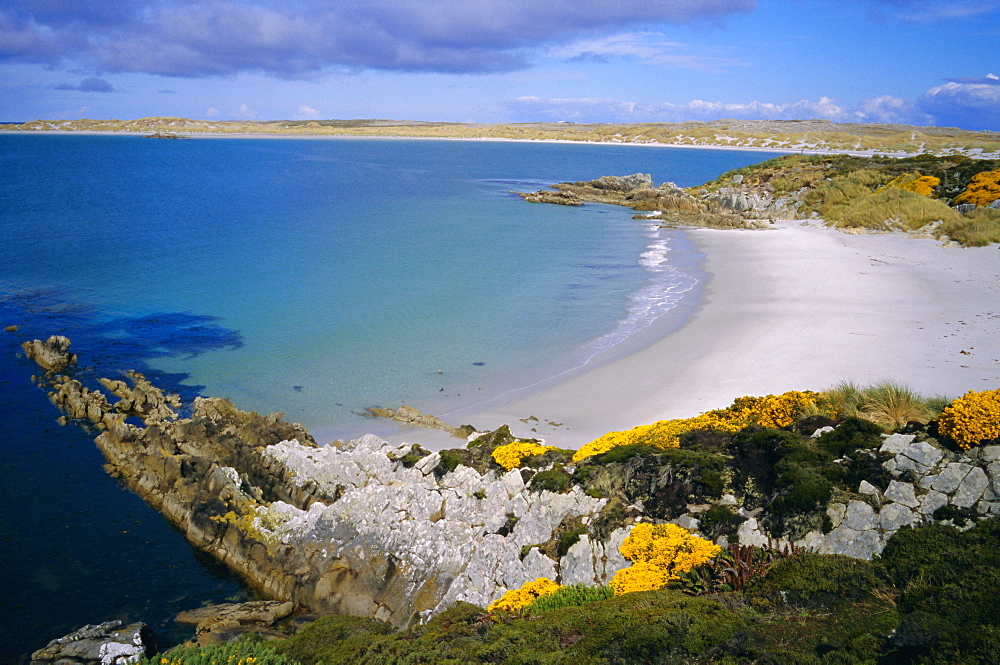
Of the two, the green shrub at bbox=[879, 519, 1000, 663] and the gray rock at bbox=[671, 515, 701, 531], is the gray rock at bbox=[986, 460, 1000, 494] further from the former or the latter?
the gray rock at bbox=[671, 515, 701, 531]

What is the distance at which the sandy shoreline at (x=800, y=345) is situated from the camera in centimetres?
1452

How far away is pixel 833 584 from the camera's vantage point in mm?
6566

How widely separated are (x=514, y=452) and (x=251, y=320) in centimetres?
1584

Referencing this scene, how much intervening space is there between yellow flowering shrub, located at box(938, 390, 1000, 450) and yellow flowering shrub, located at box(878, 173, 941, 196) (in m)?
35.0

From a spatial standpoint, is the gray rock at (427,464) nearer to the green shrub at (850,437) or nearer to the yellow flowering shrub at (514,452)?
the yellow flowering shrub at (514,452)

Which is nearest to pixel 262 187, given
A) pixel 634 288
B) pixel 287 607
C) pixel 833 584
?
pixel 634 288

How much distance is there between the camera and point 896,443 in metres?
8.47

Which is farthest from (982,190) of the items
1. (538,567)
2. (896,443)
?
(538,567)

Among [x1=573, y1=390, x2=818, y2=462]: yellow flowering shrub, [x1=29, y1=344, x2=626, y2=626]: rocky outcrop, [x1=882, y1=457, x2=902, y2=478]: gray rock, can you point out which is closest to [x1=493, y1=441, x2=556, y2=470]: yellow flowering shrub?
[x1=29, y1=344, x2=626, y2=626]: rocky outcrop

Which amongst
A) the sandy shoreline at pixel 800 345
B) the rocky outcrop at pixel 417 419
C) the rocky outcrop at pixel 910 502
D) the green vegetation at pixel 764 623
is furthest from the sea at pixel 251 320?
the rocky outcrop at pixel 910 502

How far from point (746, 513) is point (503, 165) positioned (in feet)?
332

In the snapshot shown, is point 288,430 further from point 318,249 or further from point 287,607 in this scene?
point 318,249

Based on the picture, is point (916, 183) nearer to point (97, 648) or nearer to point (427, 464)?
point (427, 464)

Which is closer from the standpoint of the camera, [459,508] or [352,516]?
[459,508]
